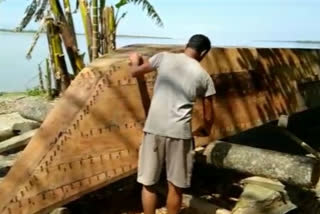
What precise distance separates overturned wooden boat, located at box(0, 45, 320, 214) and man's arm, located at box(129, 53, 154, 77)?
0.78 feet

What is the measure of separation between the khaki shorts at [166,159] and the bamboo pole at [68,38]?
345cm

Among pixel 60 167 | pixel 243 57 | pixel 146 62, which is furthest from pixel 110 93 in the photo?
pixel 243 57

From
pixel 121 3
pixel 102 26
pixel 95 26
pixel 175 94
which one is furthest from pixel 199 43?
pixel 102 26

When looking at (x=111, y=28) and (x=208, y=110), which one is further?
(x=111, y=28)

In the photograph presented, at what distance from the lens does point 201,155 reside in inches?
211

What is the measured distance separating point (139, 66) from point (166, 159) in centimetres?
86

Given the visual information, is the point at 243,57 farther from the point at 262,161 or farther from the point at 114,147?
the point at 114,147

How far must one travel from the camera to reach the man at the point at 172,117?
170 inches

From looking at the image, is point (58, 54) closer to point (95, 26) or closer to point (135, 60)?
point (95, 26)

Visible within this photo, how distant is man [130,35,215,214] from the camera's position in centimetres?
431

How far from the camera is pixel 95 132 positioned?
15.4 ft

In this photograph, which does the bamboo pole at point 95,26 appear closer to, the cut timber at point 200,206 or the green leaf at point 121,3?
the green leaf at point 121,3

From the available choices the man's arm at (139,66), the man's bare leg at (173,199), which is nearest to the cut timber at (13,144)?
the man's arm at (139,66)

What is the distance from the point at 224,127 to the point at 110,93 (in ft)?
5.29
